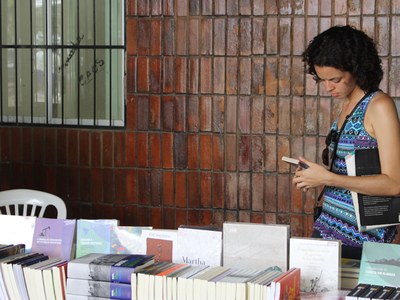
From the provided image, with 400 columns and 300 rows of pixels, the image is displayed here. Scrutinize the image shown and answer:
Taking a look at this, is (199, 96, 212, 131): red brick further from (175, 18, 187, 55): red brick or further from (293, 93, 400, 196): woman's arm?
(293, 93, 400, 196): woman's arm

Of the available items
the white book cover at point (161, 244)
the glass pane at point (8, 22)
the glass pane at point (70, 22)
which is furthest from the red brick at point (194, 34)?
the white book cover at point (161, 244)

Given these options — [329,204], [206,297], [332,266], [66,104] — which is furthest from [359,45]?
[66,104]

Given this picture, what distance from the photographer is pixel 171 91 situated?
17.6 ft

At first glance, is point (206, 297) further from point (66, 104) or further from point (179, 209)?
point (66, 104)

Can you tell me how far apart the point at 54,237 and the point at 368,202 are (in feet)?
3.91

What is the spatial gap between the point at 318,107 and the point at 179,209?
1.09 m

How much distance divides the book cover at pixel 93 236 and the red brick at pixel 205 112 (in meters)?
2.18

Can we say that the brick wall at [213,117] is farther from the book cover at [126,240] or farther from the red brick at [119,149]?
the book cover at [126,240]

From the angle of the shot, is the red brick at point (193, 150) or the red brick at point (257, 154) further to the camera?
the red brick at point (193, 150)

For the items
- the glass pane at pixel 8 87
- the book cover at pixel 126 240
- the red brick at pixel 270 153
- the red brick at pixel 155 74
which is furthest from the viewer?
the glass pane at pixel 8 87

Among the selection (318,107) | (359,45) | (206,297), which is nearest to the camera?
(206,297)

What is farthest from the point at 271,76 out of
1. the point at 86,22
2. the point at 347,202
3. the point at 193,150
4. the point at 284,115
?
the point at 347,202

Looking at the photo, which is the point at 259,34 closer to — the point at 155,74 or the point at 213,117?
the point at 213,117

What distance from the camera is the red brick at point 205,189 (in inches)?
210
